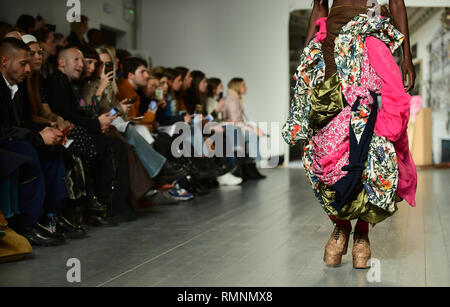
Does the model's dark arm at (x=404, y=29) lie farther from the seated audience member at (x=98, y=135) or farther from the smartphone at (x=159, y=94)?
the smartphone at (x=159, y=94)

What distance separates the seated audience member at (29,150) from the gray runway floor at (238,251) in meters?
0.14

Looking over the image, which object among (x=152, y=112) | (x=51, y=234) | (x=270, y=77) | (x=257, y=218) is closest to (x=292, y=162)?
(x=270, y=77)

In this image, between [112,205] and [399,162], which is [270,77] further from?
[399,162]

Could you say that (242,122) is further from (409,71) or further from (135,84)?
(409,71)

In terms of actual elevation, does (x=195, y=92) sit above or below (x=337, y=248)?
above

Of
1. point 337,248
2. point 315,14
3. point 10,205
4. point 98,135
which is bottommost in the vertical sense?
point 337,248

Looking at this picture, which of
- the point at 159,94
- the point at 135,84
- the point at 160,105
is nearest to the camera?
the point at 135,84

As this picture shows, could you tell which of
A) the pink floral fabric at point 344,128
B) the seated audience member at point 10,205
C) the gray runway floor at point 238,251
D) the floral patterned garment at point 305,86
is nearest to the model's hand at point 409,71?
the pink floral fabric at point 344,128

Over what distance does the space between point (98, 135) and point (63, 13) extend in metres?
3.19

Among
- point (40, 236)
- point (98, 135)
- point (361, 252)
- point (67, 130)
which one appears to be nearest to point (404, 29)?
point (361, 252)

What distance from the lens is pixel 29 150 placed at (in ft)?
10.9

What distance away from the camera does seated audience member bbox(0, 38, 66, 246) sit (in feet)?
10.9

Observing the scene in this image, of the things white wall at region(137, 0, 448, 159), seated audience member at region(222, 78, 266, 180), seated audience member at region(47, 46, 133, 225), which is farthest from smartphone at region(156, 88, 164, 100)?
white wall at region(137, 0, 448, 159)
